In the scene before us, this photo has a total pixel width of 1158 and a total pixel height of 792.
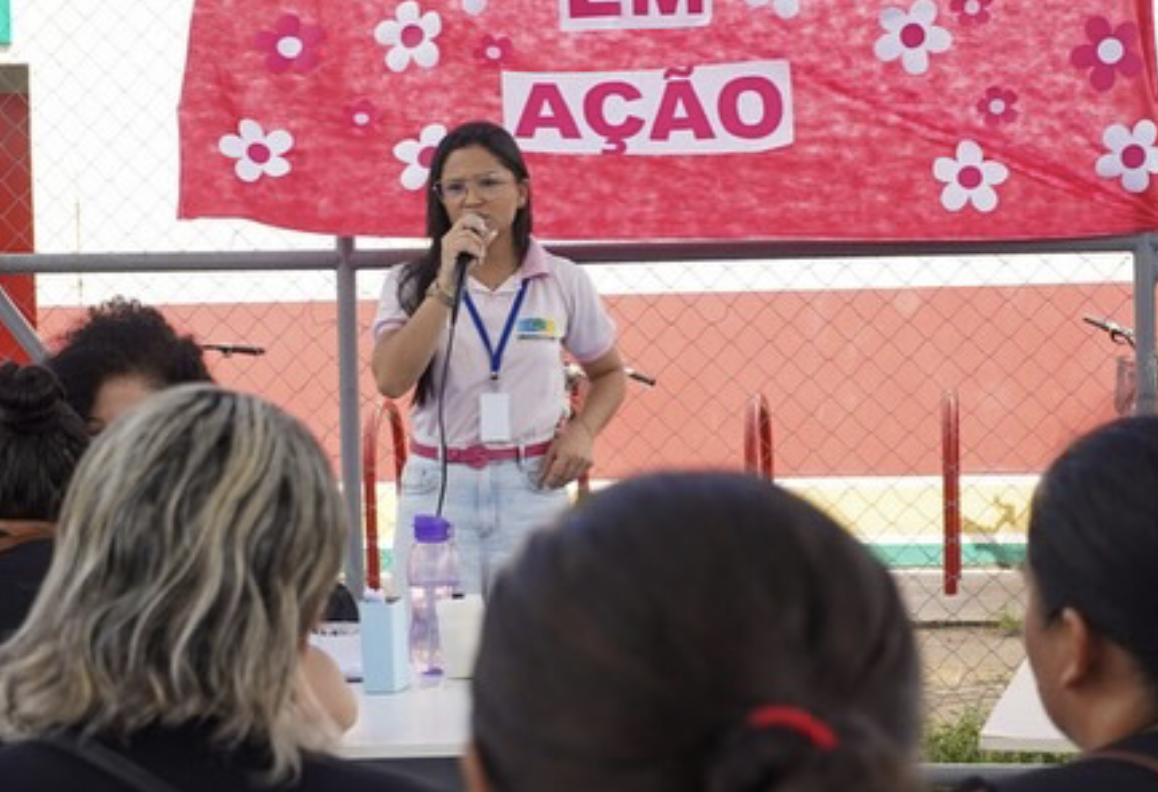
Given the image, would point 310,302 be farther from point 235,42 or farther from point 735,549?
point 735,549

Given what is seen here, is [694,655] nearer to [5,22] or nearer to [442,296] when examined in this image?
[442,296]

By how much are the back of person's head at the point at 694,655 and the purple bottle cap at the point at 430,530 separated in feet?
8.15

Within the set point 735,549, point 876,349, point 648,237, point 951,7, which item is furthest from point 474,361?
point 735,549

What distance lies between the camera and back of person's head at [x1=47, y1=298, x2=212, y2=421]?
3320mm

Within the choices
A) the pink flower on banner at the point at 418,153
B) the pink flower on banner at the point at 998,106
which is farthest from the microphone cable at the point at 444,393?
the pink flower on banner at the point at 998,106

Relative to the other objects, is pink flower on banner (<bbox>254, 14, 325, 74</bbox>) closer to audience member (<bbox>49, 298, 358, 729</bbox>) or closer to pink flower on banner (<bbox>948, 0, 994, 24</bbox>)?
pink flower on banner (<bbox>948, 0, 994, 24</bbox>)

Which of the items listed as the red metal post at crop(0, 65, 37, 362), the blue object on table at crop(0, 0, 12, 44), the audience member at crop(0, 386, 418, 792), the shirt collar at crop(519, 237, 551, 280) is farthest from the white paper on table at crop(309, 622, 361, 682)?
the blue object on table at crop(0, 0, 12, 44)

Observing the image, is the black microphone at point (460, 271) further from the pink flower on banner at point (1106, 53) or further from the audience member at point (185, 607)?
the audience member at point (185, 607)

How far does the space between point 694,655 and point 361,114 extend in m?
4.09

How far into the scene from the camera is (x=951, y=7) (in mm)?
4734

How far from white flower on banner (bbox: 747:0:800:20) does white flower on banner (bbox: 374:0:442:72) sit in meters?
0.78

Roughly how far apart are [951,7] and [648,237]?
2.96 feet

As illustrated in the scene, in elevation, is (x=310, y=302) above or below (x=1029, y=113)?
below

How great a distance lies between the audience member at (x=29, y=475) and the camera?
2590mm
